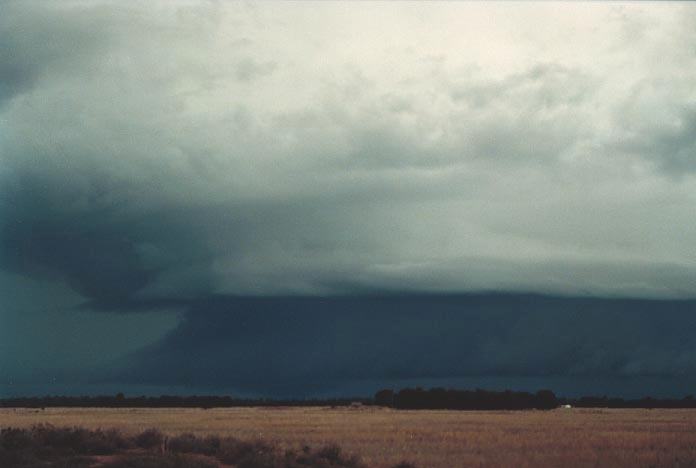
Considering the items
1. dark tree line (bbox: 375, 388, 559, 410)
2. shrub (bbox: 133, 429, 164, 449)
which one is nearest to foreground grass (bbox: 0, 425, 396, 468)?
shrub (bbox: 133, 429, 164, 449)

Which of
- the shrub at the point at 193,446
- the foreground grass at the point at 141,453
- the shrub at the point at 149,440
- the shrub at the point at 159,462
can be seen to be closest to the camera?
the shrub at the point at 159,462

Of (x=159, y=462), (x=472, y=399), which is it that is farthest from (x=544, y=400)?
(x=159, y=462)

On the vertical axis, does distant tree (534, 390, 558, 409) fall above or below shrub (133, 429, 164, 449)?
below

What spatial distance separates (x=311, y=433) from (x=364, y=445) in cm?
1364

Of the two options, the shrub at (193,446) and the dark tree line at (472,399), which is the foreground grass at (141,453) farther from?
the dark tree line at (472,399)

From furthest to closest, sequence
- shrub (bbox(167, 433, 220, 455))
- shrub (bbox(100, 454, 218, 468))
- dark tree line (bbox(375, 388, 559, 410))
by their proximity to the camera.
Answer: dark tree line (bbox(375, 388, 559, 410)), shrub (bbox(167, 433, 220, 455)), shrub (bbox(100, 454, 218, 468))

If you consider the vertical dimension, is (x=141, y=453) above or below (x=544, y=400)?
above

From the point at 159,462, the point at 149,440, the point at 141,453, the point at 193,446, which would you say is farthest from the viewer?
the point at 149,440

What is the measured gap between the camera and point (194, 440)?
35781 mm

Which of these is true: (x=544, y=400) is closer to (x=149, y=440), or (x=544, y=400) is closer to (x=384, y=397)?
(x=384, y=397)

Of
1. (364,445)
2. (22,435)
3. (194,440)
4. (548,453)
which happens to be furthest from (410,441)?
(22,435)

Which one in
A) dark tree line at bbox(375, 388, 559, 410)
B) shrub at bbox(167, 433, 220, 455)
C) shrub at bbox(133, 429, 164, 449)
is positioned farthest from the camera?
dark tree line at bbox(375, 388, 559, 410)

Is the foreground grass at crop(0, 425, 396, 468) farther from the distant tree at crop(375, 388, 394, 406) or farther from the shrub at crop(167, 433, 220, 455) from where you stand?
the distant tree at crop(375, 388, 394, 406)

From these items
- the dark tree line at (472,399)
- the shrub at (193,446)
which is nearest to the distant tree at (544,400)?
the dark tree line at (472,399)
